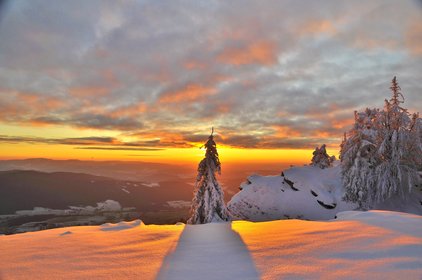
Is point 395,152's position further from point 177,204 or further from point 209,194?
point 177,204

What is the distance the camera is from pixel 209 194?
23172mm

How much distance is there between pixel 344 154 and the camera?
2686 centimetres

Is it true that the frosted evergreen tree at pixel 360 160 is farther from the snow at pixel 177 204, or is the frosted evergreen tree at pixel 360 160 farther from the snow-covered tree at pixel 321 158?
the snow at pixel 177 204

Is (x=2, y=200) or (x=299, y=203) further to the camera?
(x=2, y=200)

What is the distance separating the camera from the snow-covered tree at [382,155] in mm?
23781

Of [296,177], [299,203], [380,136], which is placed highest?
[380,136]

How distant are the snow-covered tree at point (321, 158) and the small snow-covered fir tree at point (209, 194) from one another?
23227 mm

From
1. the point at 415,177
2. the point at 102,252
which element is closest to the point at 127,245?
the point at 102,252

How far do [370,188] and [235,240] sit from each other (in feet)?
78.1

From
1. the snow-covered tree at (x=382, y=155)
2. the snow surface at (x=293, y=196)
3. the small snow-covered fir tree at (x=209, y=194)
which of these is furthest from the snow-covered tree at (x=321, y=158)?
the small snow-covered fir tree at (x=209, y=194)

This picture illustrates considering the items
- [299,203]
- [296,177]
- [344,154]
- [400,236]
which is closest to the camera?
[400,236]

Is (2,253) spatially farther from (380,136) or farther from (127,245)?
(380,136)

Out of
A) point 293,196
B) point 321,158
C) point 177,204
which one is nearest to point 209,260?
point 293,196

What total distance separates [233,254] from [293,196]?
32.4 metres
